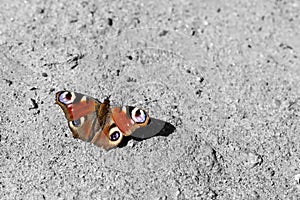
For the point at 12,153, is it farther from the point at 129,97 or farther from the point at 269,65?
the point at 269,65

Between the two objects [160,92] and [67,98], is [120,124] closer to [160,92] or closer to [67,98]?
[67,98]

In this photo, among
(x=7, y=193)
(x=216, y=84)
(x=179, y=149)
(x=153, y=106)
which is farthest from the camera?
(x=216, y=84)

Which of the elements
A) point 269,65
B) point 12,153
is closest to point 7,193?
point 12,153

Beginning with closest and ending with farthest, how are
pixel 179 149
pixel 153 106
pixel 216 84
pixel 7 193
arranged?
1. pixel 7 193
2. pixel 179 149
3. pixel 153 106
4. pixel 216 84

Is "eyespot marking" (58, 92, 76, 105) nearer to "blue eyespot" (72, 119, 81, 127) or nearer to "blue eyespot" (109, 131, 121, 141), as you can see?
"blue eyespot" (72, 119, 81, 127)

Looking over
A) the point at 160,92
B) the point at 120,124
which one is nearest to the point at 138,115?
the point at 120,124

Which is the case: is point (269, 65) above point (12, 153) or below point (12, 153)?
above
